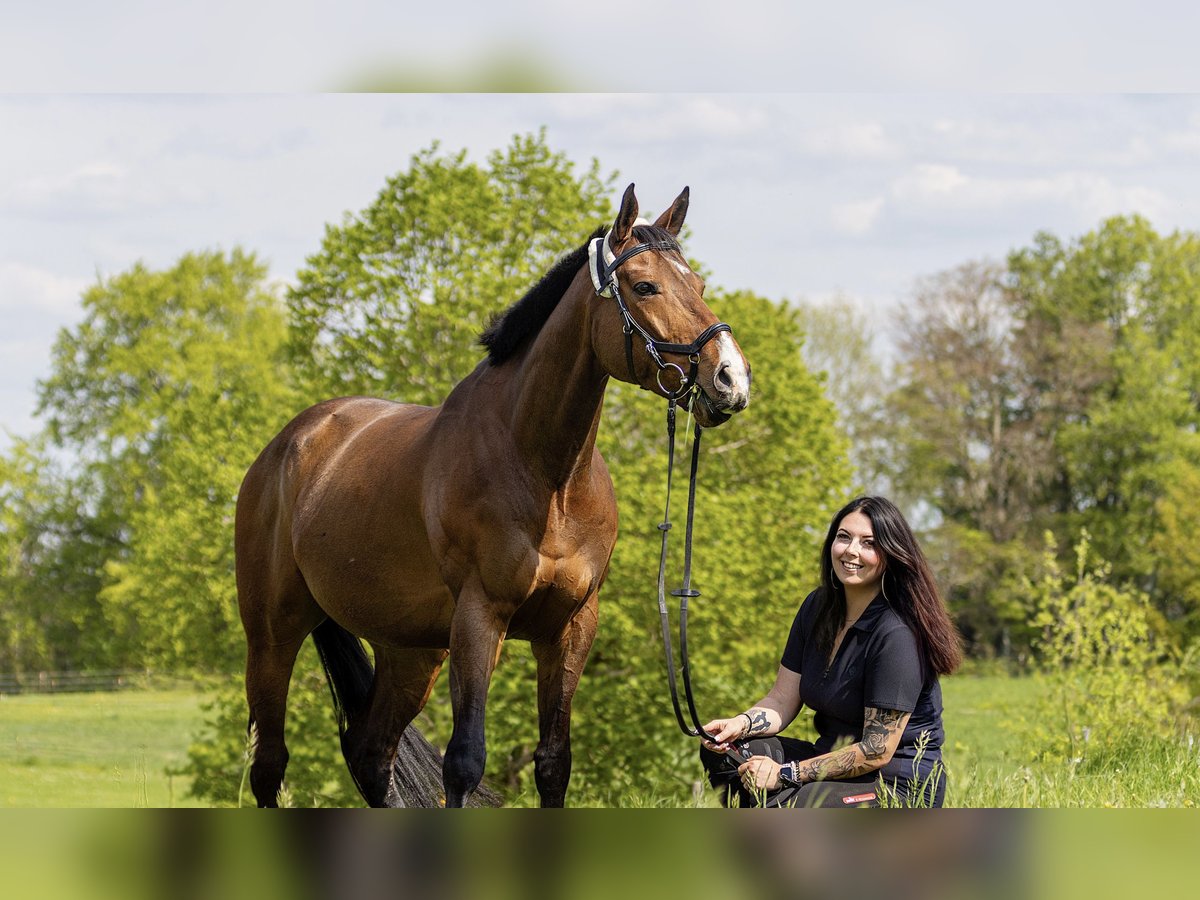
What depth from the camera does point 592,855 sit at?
49.6 inches

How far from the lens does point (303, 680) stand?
38.2 feet

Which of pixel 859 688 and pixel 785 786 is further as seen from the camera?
pixel 859 688

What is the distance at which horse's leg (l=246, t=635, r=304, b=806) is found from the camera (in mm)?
5250

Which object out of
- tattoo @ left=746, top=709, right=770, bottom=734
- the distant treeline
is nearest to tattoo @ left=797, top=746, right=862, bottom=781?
tattoo @ left=746, top=709, right=770, bottom=734

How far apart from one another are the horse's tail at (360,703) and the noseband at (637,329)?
95.5 inches

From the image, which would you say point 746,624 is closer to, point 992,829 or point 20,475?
point 992,829

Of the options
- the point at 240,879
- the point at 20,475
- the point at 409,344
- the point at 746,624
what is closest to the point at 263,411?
the point at 409,344

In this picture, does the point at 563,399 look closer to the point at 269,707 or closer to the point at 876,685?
the point at 876,685

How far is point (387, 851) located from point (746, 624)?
35.1 feet

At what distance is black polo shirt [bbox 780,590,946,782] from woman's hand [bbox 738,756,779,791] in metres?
0.27

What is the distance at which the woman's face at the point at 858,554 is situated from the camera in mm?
3793

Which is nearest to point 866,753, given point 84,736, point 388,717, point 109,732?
point 388,717

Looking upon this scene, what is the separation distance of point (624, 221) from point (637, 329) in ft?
1.25

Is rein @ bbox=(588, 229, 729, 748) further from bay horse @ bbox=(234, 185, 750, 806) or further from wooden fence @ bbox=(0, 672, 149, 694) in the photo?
wooden fence @ bbox=(0, 672, 149, 694)
